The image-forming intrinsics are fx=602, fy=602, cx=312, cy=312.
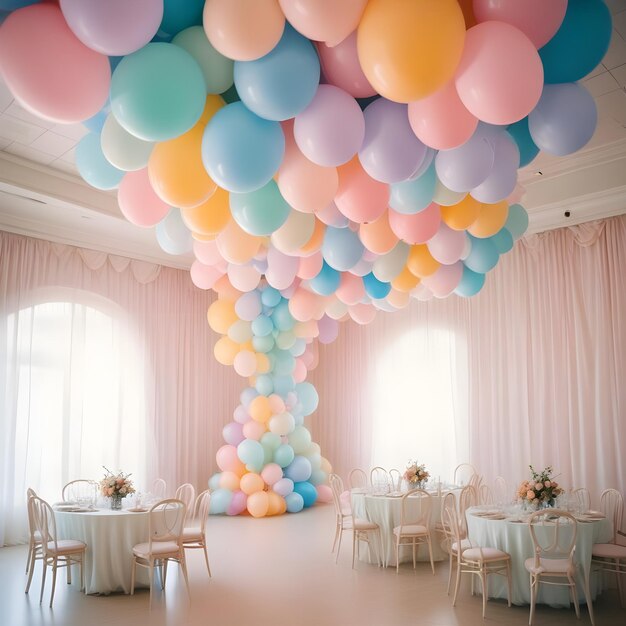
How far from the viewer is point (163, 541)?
518 cm

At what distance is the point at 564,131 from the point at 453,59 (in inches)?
40.1

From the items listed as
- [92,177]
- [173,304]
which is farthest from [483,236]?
[173,304]

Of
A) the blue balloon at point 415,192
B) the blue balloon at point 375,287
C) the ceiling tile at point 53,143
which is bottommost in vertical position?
the blue balloon at point 375,287

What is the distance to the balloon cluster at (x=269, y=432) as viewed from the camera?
25.8 feet

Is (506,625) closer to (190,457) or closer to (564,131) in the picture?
(564,131)

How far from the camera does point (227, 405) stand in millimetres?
10156

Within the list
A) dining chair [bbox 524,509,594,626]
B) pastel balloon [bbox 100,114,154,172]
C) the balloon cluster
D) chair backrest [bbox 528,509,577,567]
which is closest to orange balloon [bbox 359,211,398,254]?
pastel balloon [bbox 100,114,154,172]

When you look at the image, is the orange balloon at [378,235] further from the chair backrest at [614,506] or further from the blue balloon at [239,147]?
the chair backrest at [614,506]

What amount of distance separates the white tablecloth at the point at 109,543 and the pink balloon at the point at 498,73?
439 centimetres

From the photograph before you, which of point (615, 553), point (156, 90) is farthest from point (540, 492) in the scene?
point (156, 90)

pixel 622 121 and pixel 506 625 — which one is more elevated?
pixel 622 121

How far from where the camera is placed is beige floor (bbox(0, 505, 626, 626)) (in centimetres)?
445

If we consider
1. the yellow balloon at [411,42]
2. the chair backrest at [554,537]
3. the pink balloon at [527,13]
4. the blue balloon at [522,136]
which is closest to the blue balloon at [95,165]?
the yellow balloon at [411,42]

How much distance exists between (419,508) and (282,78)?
5.06 meters
